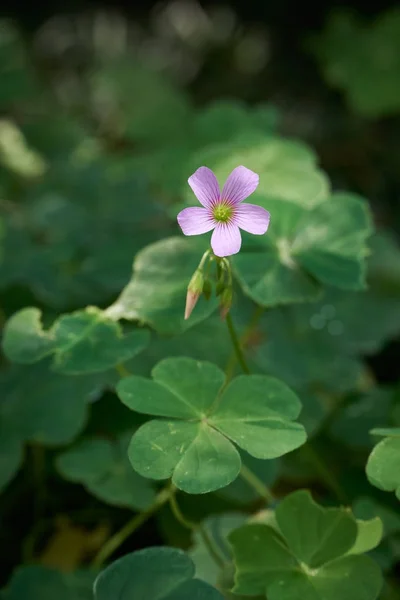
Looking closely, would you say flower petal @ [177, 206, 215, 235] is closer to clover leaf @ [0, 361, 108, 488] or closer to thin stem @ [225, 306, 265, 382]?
thin stem @ [225, 306, 265, 382]

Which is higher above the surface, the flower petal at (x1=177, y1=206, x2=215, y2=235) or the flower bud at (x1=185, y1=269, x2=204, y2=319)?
the flower petal at (x1=177, y1=206, x2=215, y2=235)

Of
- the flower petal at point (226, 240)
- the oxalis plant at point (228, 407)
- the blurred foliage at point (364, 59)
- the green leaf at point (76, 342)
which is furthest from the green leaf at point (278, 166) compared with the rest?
the blurred foliage at point (364, 59)

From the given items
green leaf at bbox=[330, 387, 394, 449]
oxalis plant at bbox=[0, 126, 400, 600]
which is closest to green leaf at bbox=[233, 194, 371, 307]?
oxalis plant at bbox=[0, 126, 400, 600]

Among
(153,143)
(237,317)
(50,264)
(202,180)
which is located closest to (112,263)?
(50,264)

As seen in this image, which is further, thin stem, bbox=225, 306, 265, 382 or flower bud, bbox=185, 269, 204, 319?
thin stem, bbox=225, 306, 265, 382

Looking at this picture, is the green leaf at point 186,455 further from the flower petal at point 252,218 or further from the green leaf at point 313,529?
the flower petal at point 252,218

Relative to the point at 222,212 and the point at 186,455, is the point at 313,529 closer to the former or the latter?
the point at 186,455
